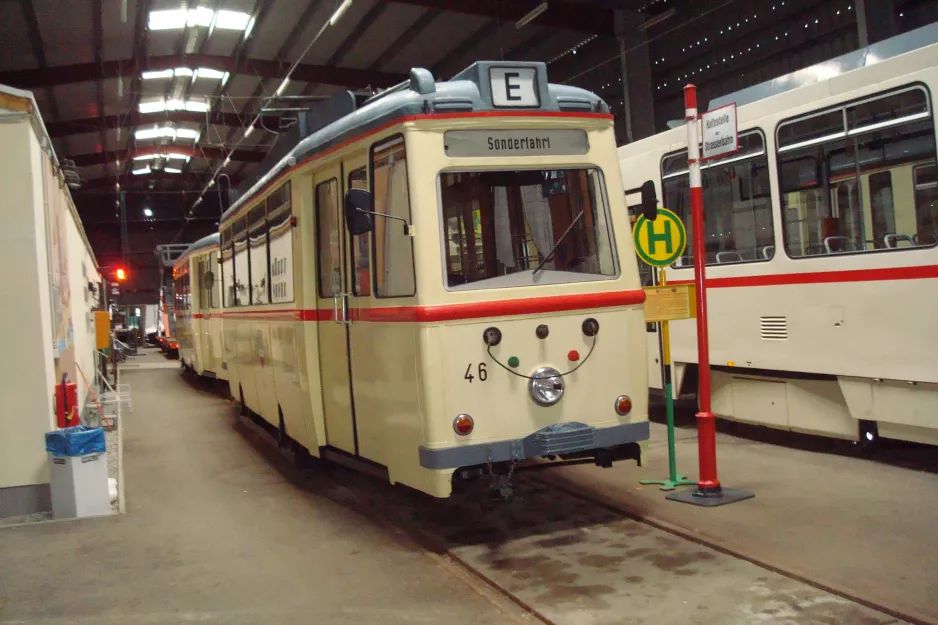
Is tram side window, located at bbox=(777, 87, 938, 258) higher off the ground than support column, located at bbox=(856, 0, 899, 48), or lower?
lower

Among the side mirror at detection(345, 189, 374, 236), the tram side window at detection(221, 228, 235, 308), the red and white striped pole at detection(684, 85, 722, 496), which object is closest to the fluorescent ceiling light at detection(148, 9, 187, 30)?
the tram side window at detection(221, 228, 235, 308)

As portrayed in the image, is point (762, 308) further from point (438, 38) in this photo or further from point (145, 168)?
point (145, 168)

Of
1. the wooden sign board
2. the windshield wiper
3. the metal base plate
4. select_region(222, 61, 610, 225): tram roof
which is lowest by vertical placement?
the metal base plate

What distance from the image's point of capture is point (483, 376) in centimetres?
613

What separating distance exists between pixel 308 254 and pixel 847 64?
16.9 ft

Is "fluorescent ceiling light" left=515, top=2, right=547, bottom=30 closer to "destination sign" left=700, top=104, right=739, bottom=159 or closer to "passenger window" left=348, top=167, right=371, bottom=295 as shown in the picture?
"destination sign" left=700, top=104, right=739, bottom=159

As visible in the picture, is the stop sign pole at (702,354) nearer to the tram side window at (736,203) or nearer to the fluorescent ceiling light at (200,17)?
the tram side window at (736,203)

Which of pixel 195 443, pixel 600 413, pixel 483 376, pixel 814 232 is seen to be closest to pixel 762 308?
pixel 814 232

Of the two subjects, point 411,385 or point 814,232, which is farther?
point 814,232

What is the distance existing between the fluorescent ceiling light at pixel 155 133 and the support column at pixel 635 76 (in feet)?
65.1

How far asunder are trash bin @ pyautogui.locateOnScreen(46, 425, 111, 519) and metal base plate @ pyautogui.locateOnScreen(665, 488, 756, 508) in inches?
→ 186

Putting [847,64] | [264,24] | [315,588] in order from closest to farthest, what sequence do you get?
[315,588] → [847,64] → [264,24]

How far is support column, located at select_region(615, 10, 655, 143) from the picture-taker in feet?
64.8

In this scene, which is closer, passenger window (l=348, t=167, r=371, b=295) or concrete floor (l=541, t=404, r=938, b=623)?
concrete floor (l=541, t=404, r=938, b=623)
